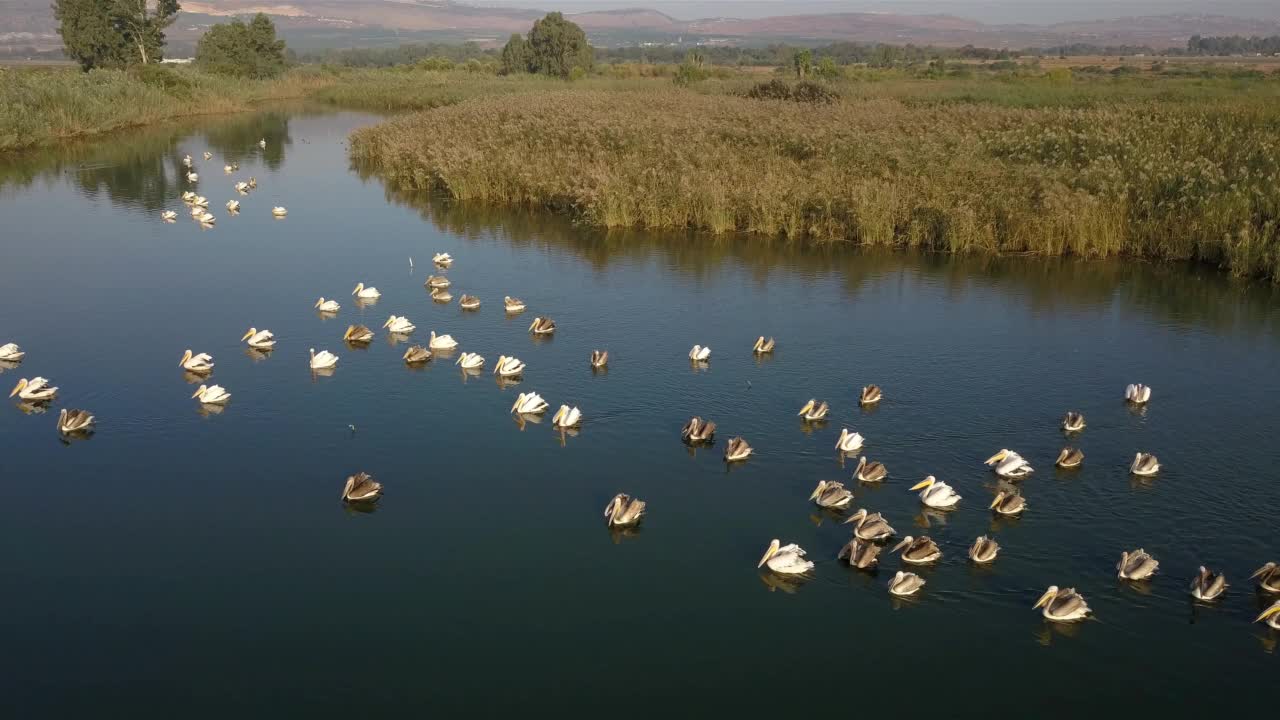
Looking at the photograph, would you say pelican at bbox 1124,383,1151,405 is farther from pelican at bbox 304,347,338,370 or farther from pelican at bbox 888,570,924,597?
pelican at bbox 304,347,338,370

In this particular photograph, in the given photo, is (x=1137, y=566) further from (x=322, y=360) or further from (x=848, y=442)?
(x=322, y=360)

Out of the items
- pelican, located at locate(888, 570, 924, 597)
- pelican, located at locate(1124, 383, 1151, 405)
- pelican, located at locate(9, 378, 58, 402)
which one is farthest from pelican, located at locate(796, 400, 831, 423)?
pelican, located at locate(9, 378, 58, 402)

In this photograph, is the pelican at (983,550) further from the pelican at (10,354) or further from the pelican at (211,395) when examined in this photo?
the pelican at (10,354)

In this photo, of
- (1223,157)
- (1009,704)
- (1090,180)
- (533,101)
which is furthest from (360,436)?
(533,101)

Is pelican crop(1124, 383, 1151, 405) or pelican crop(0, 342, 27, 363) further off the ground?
pelican crop(0, 342, 27, 363)

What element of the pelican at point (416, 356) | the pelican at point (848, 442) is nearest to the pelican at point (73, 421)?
the pelican at point (416, 356)

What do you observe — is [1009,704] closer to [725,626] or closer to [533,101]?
[725,626]
